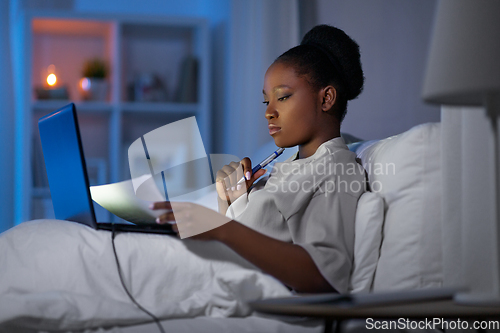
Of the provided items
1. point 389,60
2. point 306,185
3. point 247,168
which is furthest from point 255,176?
point 389,60

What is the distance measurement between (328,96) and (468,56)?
56 centimetres

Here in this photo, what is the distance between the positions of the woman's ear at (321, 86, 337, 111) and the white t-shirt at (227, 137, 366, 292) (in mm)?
116

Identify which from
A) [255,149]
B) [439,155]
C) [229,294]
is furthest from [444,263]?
[255,149]

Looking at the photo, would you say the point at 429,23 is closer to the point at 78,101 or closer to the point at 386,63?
the point at 386,63

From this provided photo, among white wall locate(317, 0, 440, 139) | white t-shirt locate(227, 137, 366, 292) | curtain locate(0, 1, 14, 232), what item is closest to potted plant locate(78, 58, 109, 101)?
curtain locate(0, 1, 14, 232)

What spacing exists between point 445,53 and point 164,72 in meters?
2.74

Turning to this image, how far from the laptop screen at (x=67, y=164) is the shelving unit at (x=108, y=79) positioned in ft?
5.82

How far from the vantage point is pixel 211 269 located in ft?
2.93

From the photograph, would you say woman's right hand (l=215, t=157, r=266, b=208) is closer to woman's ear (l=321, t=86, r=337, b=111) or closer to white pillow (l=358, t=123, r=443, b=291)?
woman's ear (l=321, t=86, r=337, b=111)

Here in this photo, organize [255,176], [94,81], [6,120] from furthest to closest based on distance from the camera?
[94,81] → [6,120] → [255,176]

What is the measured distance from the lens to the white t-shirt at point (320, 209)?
2.92 feet

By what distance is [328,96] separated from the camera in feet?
3.86

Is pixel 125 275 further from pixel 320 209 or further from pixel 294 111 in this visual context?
pixel 294 111

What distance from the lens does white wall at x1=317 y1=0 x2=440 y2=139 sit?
147 cm
